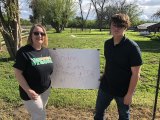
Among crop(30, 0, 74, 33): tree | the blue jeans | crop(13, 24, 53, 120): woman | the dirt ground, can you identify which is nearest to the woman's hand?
crop(13, 24, 53, 120): woman

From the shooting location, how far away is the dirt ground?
5.55m

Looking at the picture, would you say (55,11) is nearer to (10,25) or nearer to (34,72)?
(10,25)

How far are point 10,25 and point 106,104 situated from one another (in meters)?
8.21

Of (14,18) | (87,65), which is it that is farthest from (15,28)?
(87,65)

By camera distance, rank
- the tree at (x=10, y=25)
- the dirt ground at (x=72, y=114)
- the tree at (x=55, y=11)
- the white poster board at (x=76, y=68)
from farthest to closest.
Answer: the tree at (x=55, y=11)
the tree at (x=10, y=25)
the dirt ground at (x=72, y=114)
the white poster board at (x=76, y=68)

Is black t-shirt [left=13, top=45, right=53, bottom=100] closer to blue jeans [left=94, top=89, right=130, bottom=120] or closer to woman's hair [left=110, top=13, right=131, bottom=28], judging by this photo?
blue jeans [left=94, top=89, right=130, bottom=120]

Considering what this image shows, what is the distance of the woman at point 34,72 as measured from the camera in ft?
12.0

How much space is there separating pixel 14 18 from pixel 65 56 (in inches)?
258

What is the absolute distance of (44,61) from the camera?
3.82 m

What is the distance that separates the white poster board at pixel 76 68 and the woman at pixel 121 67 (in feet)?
3.77

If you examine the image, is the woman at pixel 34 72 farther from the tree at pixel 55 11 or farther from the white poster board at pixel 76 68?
the tree at pixel 55 11

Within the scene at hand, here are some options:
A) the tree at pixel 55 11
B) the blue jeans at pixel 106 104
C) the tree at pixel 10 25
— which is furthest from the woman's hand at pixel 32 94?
the tree at pixel 55 11

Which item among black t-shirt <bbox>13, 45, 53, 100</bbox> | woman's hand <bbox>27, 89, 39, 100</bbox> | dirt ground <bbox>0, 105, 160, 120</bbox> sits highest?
black t-shirt <bbox>13, 45, 53, 100</bbox>

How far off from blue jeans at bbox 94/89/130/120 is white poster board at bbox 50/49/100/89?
113cm
